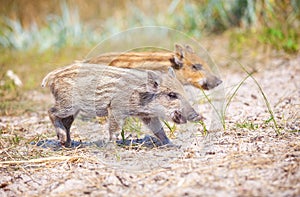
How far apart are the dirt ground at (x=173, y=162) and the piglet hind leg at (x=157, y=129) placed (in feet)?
0.36

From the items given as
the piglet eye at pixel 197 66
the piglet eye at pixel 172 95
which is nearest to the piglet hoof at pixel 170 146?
the piglet eye at pixel 172 95

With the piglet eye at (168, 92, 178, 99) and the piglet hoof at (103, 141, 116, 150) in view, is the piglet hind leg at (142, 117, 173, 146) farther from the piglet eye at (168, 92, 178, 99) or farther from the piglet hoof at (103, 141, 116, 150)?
the piglet hoof at (103, 141, 116, 150)

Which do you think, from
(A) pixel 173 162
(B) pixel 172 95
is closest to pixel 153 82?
(B) pixel 172 95

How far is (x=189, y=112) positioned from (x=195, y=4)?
5.01 m

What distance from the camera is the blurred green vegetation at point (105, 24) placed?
6.88 meters

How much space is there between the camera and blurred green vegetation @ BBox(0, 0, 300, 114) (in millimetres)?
6883

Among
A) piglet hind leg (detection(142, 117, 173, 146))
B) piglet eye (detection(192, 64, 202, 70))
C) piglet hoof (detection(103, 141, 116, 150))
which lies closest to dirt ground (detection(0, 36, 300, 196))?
piglet hoof (detection(103, 141, 116, 150))

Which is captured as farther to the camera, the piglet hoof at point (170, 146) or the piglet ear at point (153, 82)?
the piglet ear at point (153, 82)

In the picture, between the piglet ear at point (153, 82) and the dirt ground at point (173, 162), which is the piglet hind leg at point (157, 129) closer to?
the dirt ground at point (173, 162)

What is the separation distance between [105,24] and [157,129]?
584cm

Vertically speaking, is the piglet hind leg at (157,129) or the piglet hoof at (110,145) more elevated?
the piglet hind leg at (157,129)

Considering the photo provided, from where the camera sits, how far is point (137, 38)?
5.54 metres

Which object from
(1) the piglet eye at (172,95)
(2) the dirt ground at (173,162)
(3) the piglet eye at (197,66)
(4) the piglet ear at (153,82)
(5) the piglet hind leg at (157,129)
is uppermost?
(3) the piglet eye at (197,66)

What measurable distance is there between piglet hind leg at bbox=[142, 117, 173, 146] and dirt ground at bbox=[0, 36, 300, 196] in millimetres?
111
